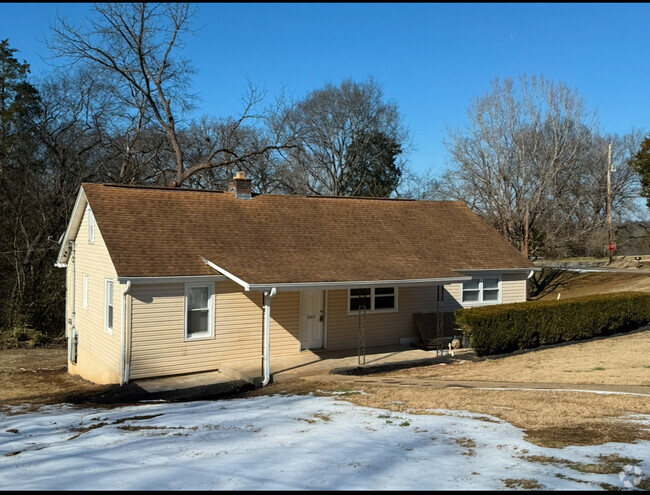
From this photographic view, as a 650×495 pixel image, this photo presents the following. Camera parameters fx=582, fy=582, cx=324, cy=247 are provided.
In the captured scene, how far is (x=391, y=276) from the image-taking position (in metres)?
16.2

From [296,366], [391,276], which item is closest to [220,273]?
[296,366]

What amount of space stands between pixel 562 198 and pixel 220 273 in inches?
1143

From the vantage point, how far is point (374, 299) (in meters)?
18.2

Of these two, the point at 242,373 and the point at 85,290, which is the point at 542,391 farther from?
the point at 85,290

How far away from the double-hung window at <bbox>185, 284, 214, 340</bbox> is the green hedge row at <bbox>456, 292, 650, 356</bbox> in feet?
23.2

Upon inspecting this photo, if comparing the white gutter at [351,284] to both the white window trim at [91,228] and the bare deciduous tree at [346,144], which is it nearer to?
the white window trim at [91,228]

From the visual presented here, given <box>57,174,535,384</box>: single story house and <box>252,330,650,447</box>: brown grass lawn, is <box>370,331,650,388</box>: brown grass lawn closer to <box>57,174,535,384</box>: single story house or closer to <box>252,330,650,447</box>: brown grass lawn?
<box>252,330,650,447</box>: brown grass lawn

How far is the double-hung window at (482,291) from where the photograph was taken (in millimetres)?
20391

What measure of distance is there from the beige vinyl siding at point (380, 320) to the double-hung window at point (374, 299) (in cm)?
16

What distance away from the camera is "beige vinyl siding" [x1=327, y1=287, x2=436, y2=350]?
696 inches

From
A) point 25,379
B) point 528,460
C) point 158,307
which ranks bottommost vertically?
point 25,379

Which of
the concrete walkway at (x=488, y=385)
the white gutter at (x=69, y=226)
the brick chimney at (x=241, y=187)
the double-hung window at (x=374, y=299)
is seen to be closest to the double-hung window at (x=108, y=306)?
the white gutter at (x=69, y=226)

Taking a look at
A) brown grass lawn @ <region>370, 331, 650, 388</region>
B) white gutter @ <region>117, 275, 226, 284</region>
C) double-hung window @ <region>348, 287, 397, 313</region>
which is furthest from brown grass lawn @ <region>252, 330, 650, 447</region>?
white gutter @ <region>117, 275, 226, 284</region>

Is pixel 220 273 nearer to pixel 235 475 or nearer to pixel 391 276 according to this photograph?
pixel 391 276
